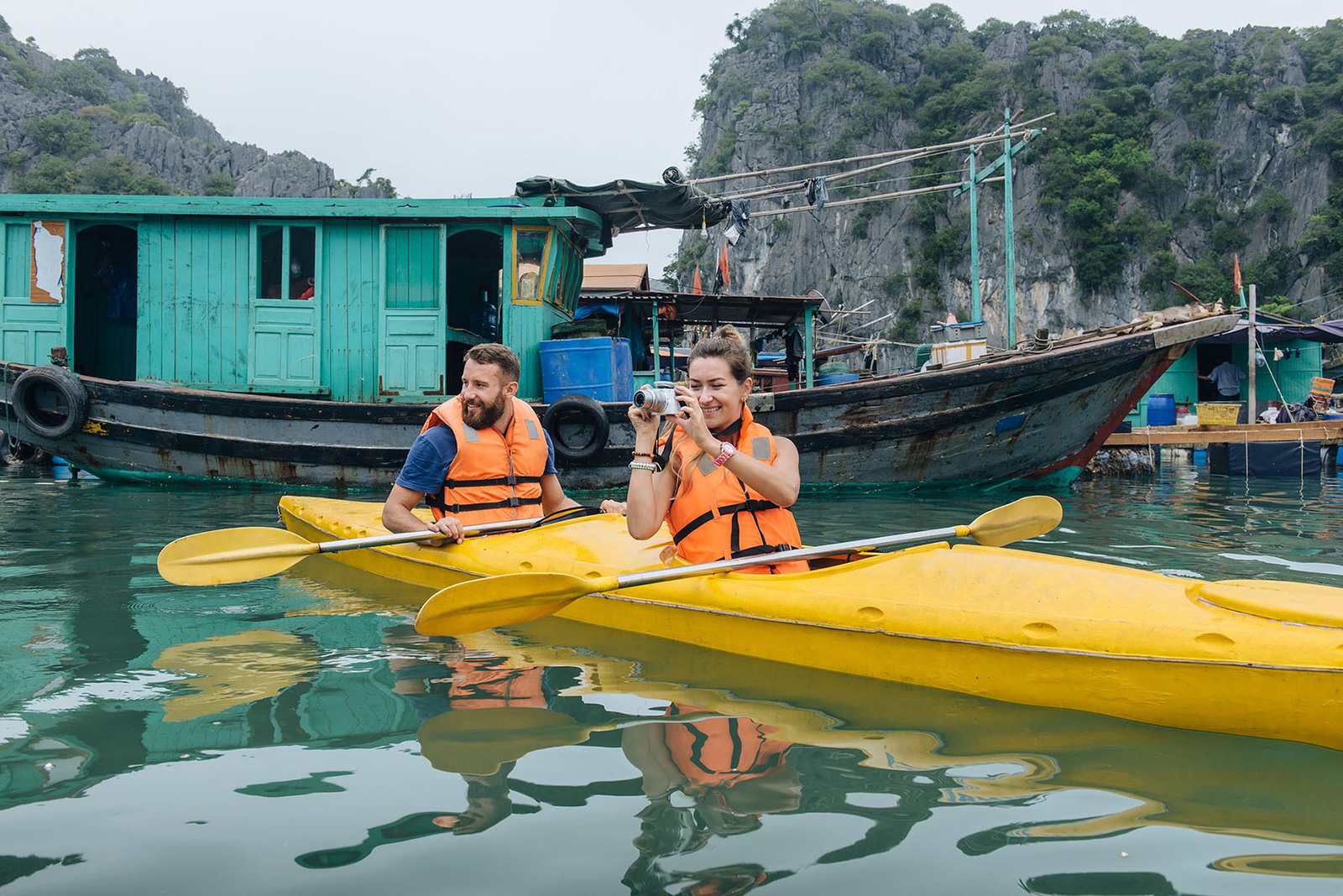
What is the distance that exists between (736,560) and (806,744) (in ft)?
3.27

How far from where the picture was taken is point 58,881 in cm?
175

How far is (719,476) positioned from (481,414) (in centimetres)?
157

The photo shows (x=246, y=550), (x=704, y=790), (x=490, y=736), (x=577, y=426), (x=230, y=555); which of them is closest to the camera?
(x=704, y=790)

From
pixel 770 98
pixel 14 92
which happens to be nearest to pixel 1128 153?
pixel 770 98

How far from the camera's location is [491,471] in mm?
4723

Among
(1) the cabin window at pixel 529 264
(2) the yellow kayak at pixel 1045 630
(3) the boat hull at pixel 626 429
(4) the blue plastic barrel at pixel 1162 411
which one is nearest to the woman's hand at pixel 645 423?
(2) the yellow kayak at pixel 1045 630

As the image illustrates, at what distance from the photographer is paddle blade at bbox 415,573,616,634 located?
3197 millimetres

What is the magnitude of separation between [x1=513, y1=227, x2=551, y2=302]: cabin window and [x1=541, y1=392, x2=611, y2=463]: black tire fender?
4.21ft

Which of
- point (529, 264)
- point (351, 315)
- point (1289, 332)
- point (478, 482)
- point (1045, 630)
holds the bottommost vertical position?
point (1045, 630)

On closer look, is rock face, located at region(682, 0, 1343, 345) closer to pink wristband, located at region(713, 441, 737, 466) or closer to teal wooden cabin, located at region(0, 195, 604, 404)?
teal wooden cabin, located at region(0, 195, 604, 404)

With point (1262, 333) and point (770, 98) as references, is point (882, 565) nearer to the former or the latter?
point (1262, 333)

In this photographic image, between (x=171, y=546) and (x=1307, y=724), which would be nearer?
(x=1307, y=724)

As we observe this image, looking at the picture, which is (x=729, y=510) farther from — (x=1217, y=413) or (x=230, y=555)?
(x=1217, y=413)

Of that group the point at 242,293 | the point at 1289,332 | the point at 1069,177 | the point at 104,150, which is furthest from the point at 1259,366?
the point at 104,150
